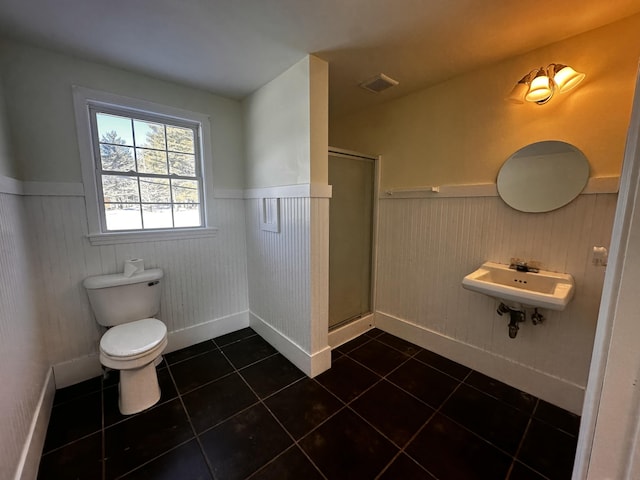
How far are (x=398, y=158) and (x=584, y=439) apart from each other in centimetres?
218

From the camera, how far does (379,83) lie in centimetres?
205

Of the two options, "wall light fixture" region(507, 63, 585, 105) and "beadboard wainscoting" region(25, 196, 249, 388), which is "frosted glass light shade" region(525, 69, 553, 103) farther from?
"beadboard wainscoting" region(25, 196, 249, 388)

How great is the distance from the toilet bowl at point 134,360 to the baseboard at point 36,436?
342 millimetres

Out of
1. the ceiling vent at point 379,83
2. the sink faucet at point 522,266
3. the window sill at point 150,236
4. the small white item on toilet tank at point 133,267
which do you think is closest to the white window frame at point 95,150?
the window sill at point 150,236

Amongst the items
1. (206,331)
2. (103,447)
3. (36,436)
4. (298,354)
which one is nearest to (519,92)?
(298,354)

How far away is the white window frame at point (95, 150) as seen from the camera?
70.6 inches

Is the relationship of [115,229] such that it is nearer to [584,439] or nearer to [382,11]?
[382,11]

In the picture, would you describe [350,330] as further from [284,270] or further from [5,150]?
[5,150]

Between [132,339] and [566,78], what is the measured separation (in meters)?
3.04

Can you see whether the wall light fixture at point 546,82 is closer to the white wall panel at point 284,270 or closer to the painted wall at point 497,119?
the painted wall at point 497,119

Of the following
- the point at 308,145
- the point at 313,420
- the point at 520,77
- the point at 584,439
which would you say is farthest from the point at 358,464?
the point at 520,77

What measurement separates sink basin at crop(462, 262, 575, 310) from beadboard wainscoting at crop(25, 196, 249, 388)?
2.07 meters

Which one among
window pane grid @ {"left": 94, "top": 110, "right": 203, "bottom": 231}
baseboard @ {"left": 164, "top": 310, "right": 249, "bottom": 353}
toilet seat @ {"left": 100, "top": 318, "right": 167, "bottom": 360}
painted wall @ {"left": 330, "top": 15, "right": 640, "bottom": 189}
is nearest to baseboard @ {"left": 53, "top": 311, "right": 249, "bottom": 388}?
baseboard @ {"left": 164, "top": 310, "right": 249, "bottom": 353}

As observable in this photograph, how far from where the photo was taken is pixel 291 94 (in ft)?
6.17
